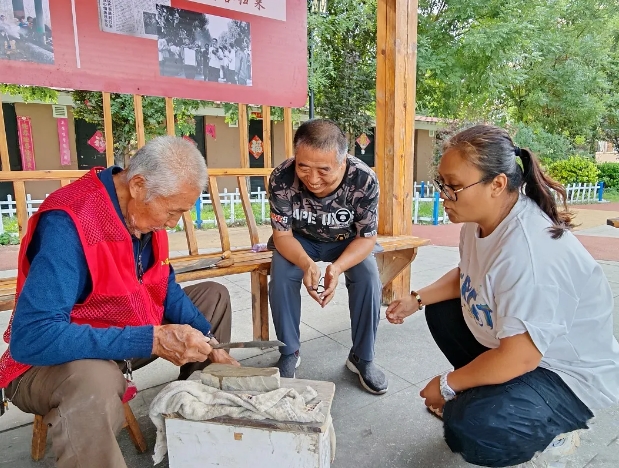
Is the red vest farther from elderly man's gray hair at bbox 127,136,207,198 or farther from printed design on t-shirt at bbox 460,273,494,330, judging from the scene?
printed design on t-shirt at bbox 460,273,494,330

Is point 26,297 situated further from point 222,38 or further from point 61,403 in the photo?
point 222,38

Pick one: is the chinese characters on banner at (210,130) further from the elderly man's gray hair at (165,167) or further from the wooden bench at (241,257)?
the elderly man's gray hair at (165,167)

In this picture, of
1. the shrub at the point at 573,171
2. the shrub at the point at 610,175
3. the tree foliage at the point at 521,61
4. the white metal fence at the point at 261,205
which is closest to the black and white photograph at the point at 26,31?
the white metal fence at the point at 261,205

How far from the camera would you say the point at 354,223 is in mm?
2578

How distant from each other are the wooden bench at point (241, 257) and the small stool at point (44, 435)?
0.57m

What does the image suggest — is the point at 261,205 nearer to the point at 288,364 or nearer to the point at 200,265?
the point at 200,265

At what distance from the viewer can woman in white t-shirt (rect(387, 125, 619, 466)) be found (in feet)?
4.56

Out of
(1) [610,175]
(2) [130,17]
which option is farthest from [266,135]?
(1) [610,175]

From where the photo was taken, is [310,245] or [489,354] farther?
[310,245]

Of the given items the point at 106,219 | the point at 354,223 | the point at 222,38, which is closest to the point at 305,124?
the point at 354,223

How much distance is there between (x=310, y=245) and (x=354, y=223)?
0.96ft

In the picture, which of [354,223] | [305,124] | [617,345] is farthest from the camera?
[354,223]

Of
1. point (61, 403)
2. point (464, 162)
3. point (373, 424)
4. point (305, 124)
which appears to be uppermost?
point (305, 124)

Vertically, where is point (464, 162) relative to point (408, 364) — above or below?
above
